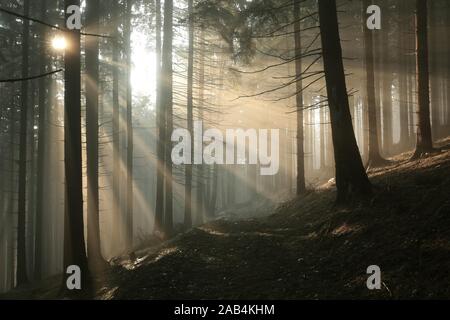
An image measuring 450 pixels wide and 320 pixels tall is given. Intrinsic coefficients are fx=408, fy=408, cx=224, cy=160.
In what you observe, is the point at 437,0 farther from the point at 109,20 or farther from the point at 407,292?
the point at 407,292

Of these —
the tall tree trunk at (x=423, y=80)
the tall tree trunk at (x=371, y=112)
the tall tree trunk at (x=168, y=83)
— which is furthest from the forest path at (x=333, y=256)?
the tall tree trunk at (x=168, y=83)

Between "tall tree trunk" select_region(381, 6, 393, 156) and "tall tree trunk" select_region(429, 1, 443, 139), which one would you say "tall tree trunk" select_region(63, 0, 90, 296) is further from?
"tall tree trunk" select_region(429, 1, 443, 139)

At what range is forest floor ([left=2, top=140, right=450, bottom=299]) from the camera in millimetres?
6113

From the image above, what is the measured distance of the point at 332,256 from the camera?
7.64 meters

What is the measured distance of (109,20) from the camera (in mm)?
19844

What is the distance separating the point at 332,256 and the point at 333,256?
1.0 inches

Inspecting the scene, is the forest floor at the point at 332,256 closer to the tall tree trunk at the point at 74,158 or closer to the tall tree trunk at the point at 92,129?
the tall tree trunk at the point at 74,158

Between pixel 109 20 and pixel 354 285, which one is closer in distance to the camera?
pixel 354 285

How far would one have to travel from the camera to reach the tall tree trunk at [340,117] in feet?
31.6

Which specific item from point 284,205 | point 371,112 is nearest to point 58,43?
point 284,205

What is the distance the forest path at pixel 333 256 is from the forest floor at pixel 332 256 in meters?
0.02
